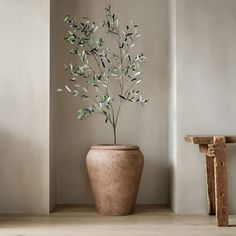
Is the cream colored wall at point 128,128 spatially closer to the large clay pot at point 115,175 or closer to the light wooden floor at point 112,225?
the light wooden floor at point 112,225

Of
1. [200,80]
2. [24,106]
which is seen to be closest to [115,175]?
[24,106]

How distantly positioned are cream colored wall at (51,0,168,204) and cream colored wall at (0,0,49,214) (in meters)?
0.46

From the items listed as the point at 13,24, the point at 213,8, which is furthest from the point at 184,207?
the point at 13,24

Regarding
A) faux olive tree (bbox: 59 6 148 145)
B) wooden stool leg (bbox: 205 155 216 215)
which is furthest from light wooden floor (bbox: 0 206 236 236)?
faux olive tree (bbox: 59 6 148 145)

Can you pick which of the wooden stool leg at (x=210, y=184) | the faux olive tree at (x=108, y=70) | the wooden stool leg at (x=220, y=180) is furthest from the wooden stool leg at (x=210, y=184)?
the faux olive tree at (x=108, y=70)

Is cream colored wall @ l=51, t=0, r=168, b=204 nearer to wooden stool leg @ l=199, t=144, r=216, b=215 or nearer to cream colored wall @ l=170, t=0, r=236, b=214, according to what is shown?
cream colored wall @ l=170, t=0, r=236, b=214

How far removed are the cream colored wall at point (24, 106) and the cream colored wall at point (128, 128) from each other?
46 centimetres

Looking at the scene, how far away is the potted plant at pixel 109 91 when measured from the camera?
12.1 ft

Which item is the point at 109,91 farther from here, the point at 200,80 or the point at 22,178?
the point at 22,178

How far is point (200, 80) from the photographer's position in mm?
3867

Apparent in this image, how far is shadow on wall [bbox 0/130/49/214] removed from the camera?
3.80 meters

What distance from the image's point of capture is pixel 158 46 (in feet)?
14.1

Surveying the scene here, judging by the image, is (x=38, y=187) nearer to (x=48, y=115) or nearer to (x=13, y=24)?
(x=48, y=115)

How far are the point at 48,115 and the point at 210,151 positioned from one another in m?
1.33
